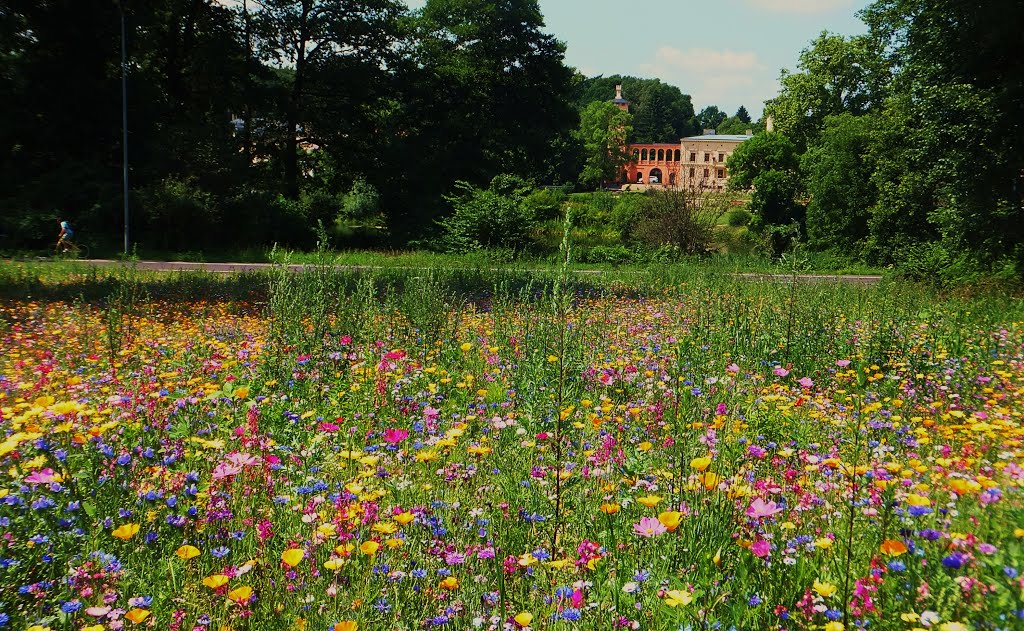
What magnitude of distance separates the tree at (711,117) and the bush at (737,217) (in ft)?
402

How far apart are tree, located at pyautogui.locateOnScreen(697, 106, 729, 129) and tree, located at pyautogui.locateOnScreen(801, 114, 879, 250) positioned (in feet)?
460

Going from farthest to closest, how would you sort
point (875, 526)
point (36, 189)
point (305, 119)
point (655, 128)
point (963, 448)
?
point (655, 128), point (305, 119), point (36, 189), point (963, 448), point (875, 526)

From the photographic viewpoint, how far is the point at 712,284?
9.01 m

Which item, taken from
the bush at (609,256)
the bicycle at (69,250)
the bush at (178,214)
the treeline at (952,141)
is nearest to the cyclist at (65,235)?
the bicycle at (69,250)

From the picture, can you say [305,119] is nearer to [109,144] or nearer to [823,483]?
[109,144]

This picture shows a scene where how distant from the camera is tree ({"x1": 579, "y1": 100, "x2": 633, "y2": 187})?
9875 cm

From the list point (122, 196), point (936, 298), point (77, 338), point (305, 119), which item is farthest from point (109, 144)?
point (936, 298)

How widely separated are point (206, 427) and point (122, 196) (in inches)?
993

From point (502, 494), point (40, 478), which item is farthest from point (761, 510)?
point (40, 478)

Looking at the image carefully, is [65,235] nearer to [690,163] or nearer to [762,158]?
[762,158]

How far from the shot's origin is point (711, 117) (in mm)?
184375

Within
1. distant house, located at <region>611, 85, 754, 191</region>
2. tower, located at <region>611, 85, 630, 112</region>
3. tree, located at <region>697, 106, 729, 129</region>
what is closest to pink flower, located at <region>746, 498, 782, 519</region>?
distant house, located at <region>611, 85, 754, 191</region>

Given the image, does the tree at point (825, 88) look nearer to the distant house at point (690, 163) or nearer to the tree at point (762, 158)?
the tree at point (762, 158)

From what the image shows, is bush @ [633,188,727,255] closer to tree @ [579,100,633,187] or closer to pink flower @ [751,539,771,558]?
pink flower @ [751,539,771,558]
